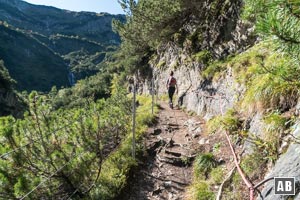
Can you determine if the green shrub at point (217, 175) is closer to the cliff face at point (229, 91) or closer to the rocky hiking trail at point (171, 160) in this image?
the rocky hiking trail at point (171, 160)

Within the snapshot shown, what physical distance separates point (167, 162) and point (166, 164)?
9 cm

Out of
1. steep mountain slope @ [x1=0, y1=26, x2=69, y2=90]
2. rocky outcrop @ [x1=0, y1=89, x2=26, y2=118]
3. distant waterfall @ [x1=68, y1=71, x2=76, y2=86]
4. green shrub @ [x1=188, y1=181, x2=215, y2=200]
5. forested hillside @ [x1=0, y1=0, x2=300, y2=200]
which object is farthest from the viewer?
distant waterfall @ [x1=68, y1=71, x2=76, y2=86]

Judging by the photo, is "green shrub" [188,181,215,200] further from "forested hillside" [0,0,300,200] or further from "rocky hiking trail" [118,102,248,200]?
"rocky hiking trail" [118,102,248,200]

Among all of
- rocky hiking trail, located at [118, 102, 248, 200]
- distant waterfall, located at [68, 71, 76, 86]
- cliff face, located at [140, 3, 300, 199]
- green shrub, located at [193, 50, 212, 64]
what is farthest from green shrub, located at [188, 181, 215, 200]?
distant waterfall, located at [68, 71, 76, 86]

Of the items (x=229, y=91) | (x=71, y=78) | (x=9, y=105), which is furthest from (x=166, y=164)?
(x=71, y=78)

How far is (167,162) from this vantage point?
845 centimetres

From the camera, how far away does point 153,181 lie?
7.65 metres

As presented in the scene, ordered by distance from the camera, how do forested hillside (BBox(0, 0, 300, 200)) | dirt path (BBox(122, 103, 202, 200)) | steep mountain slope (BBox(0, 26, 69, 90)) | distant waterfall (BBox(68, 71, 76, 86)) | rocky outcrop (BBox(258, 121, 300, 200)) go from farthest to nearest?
distant waterfall (BBox(68, 71, 76, 86)) < steep mountain slope (BBox(0, 26, 69, 90)) < dirt path (BBox(122, 103, 202, 200)) < forested hillside (BBox(0, 0, 300, 200)) < rocky outcrop (BBox(258, 121, 300, 200))

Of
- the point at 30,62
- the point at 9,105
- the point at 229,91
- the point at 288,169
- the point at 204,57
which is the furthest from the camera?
the point at 30,62

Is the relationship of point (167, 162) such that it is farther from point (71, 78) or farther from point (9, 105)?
point (71, 78)

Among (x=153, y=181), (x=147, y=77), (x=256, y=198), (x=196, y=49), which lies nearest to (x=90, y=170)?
(x=153, y=181)

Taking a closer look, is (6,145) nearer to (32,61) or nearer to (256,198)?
(256,198)

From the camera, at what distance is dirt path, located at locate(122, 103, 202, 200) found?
7172 mm

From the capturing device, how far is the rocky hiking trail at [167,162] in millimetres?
7180
